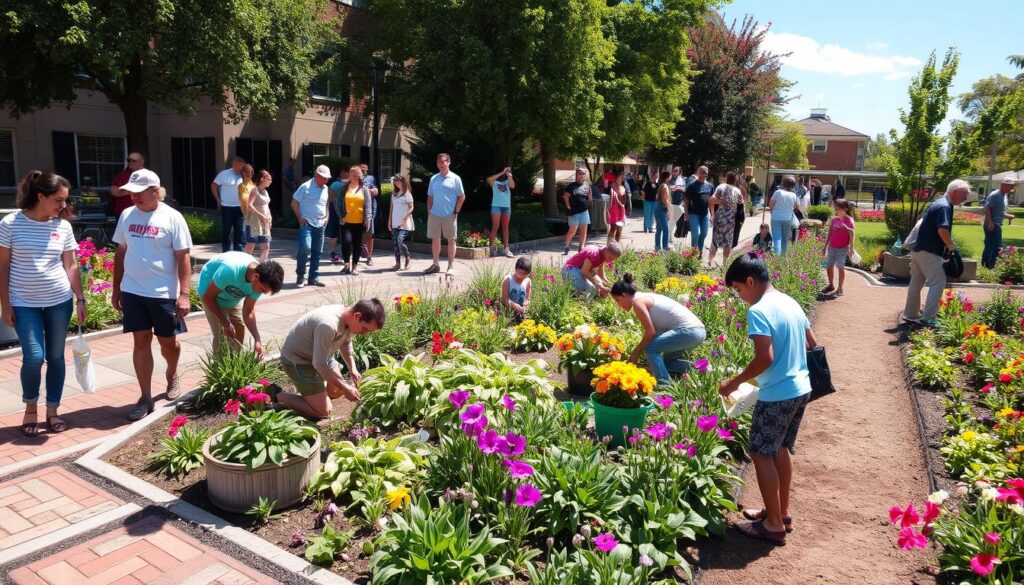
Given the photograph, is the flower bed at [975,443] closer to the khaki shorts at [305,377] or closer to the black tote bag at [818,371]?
the black tote bag at [818,371]

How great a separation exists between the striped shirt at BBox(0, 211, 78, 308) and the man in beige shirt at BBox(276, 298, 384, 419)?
1623mm

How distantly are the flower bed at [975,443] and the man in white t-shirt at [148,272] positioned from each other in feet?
15.7

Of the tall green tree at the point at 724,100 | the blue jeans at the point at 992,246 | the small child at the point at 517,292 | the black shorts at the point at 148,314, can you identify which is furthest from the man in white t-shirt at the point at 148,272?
the tall green tree at the point at 724,100

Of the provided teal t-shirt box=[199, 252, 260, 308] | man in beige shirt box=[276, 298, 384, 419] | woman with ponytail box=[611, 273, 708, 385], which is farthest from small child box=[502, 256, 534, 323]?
teal t-shirt box=[199, 252, 260, 308]

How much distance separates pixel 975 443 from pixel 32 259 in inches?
256

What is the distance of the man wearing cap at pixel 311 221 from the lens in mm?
9859

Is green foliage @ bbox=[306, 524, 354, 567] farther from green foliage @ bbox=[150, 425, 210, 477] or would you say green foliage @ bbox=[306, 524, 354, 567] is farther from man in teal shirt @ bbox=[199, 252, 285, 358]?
man in teal shirt @ bbox=[199, 252, 285, 358]

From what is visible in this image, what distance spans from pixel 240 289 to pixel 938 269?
305 inches

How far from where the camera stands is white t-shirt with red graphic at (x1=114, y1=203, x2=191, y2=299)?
16.5 ft

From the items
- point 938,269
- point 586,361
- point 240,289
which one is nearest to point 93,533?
point 240,289

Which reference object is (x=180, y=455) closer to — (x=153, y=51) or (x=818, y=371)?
(x=818, y=371)

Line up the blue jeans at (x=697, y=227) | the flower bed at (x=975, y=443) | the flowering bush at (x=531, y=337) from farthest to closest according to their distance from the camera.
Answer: the blue jeans at (x=697, y=227)
the flowering bush at (x=531, y=337)
the flower bed at (x=975, y=443)

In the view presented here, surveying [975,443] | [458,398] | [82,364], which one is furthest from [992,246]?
[82,364]

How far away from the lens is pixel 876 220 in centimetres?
2836
